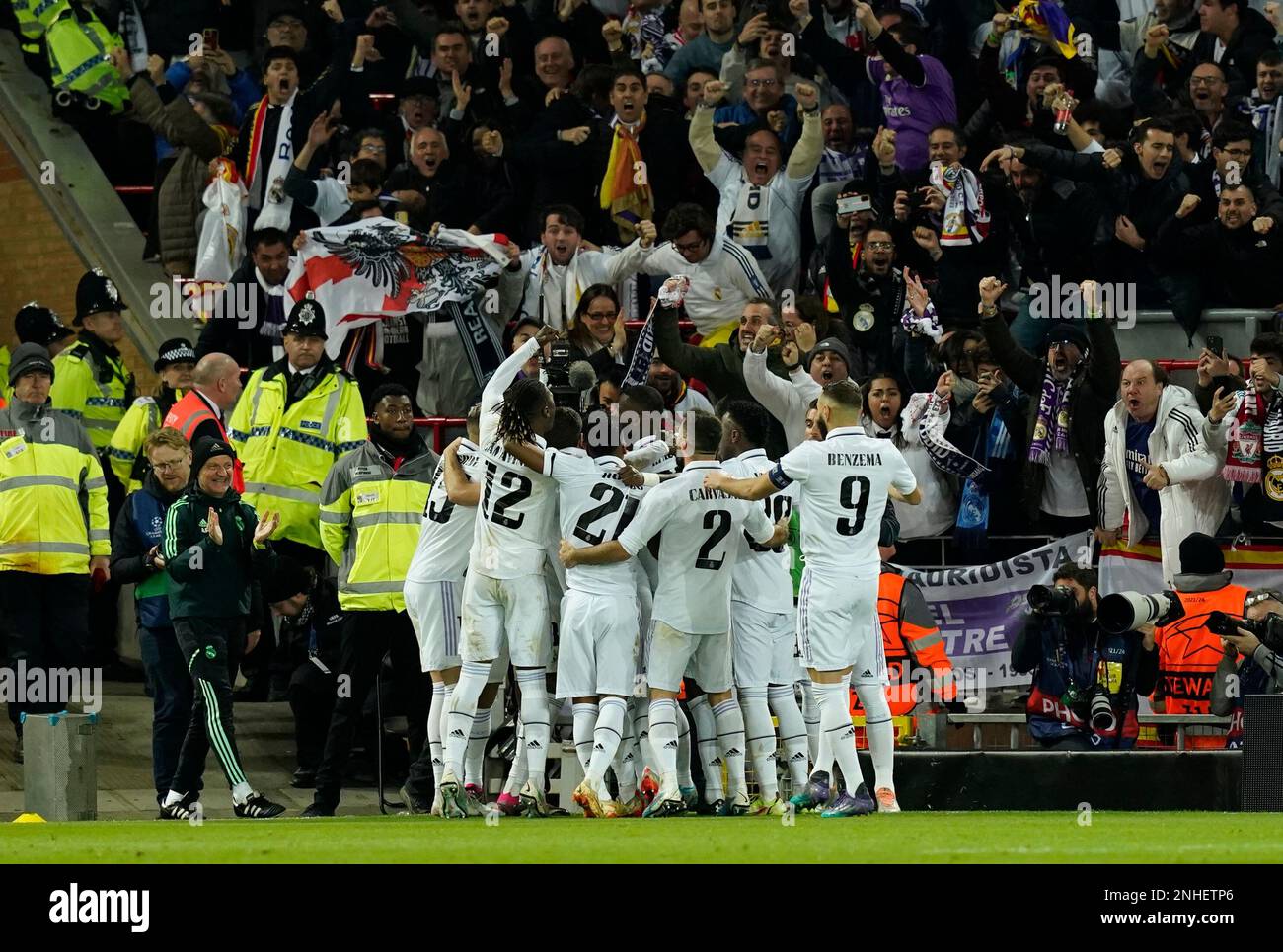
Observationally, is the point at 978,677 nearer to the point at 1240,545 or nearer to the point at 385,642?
the point at 1240,545

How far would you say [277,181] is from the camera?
55.0 ft

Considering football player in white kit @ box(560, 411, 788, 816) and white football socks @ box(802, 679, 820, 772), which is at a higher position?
football player in white kit @ box(560, 411, 788, 816)

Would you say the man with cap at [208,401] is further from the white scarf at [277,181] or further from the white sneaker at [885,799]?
the white sneaker at [885,799]

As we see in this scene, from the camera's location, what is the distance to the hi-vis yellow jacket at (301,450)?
13844mm

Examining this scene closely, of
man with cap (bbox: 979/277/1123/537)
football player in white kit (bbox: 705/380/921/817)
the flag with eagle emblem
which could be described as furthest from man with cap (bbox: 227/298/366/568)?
man with cap (bbox: 979/277/1123/537)

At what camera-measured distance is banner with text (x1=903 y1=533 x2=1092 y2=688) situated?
13.8 m

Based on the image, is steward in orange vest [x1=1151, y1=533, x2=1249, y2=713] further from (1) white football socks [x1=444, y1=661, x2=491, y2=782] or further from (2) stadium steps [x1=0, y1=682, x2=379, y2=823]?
(2) stadium steps [x1=0, y1=682, x2=379, y2=823]

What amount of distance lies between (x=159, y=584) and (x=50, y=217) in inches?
297

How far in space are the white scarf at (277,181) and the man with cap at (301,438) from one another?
2.70m

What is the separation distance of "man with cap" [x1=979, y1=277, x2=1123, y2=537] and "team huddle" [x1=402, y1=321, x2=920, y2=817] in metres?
2.91

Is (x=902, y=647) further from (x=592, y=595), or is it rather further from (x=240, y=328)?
(x=240, y=328)

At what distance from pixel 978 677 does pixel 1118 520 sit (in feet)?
4.40

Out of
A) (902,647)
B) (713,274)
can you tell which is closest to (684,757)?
(902,647)
